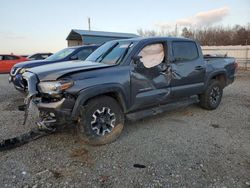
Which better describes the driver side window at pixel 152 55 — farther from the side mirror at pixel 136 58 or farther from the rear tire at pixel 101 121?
the rear tire at pixel 101 121

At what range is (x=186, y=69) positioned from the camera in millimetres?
5449

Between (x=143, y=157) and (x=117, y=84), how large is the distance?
51.0 inches

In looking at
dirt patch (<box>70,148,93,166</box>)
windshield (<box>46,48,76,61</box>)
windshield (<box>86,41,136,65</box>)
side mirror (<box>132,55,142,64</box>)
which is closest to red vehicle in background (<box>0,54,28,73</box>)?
windshield (<box>46,48,76,61</box>)

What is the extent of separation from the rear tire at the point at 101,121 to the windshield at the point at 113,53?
0.85 metres

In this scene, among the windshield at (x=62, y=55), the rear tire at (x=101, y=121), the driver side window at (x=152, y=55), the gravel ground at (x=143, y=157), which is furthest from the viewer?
the windshield at (x=62, y=55)

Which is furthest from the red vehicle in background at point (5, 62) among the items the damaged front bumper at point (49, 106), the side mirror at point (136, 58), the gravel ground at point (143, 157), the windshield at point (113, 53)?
the side mirror at point (136, 58)

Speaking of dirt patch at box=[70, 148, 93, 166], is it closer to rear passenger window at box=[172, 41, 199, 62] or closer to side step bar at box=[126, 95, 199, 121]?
side step bar at box=[126, 95, 199, 121]

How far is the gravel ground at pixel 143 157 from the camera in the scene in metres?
3.18

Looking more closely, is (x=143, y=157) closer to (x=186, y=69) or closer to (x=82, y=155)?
(x=82, y=155)

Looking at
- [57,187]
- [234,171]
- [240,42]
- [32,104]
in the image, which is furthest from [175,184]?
[240,42]

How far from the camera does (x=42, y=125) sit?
3998mm

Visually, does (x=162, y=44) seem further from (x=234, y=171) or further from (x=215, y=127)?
(x=234, y=171)

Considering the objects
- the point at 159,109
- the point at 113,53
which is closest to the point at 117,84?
the point at 113,53

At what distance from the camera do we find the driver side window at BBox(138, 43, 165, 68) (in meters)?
4.79
